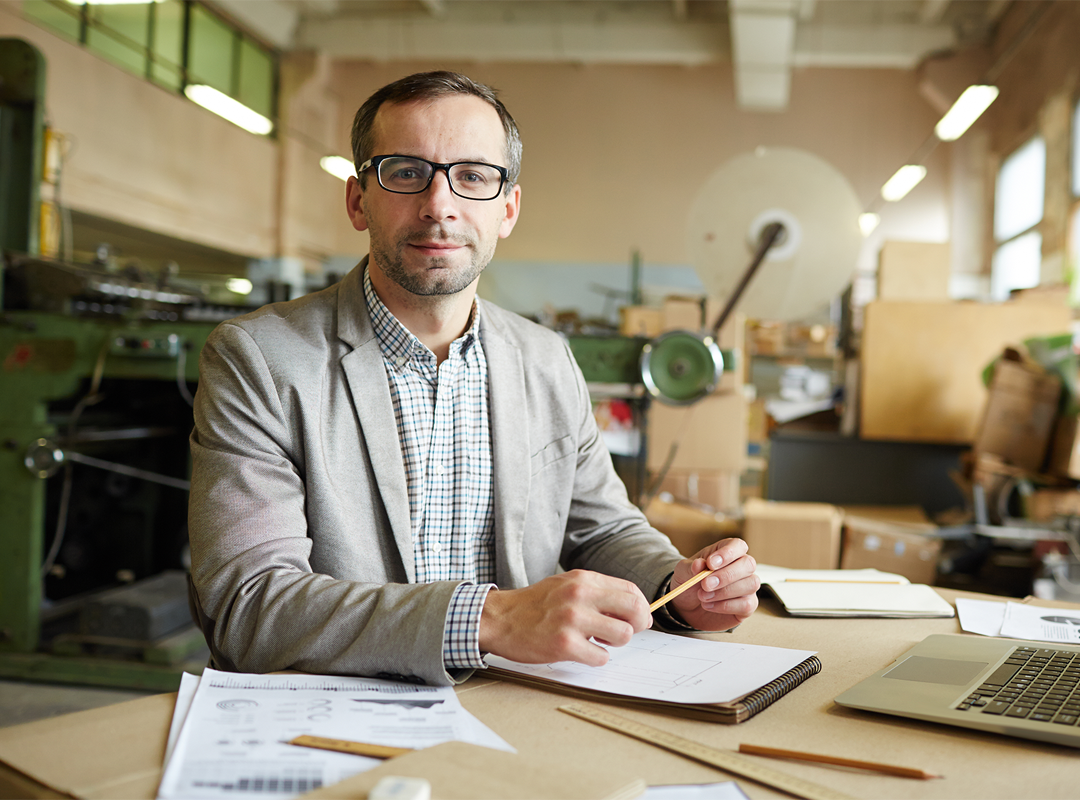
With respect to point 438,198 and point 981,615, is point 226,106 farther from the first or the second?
point 981,615

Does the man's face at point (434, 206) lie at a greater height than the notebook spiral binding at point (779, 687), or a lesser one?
greater

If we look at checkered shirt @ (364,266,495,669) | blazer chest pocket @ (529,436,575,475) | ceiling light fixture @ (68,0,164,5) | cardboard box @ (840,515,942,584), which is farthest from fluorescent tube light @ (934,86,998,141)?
ceiling light fixture @ (68,0,164,5)

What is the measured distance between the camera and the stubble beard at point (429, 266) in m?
1.14

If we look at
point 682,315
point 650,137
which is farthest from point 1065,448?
point 650,137

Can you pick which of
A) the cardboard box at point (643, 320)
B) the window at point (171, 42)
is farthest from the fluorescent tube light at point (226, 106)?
the cardboard box at point (643, 320)

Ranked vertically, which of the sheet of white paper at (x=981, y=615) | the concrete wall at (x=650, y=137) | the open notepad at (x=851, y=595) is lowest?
the sheet of white paper at (x=981, y=615)

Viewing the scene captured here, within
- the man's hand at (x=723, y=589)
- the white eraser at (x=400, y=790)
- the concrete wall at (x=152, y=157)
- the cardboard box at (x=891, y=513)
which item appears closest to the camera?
the white eraser at (x=400, y=790)

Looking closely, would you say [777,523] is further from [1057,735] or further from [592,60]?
[592,60]

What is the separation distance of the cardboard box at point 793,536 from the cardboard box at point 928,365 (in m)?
1.42

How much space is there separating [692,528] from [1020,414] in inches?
59.2

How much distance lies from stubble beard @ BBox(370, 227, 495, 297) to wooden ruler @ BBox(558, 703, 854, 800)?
2.06 ft

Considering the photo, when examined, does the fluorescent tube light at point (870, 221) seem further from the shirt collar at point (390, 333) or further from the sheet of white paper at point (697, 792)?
the sheet of white paper at point (697, 792)

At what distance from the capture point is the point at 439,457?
3.92 feet

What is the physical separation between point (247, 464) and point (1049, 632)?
1.02m
